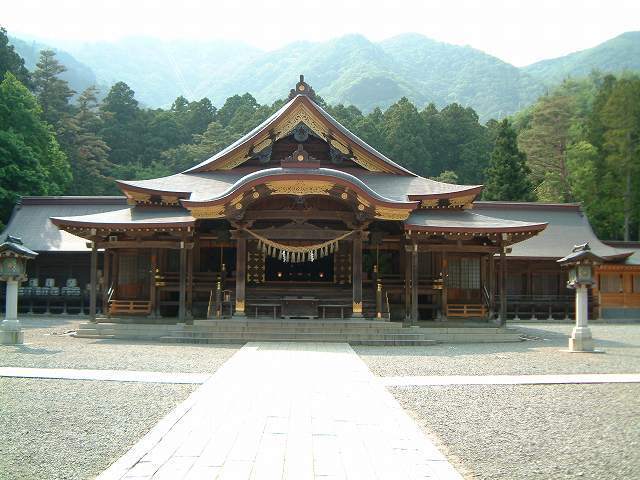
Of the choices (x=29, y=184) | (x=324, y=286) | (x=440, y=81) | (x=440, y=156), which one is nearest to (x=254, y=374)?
(x=324, y=286)

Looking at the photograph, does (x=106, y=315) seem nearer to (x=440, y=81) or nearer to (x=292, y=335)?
(x=292, y=335)

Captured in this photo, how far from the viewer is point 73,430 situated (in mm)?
6961

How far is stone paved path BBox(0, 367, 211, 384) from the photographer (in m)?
10.2

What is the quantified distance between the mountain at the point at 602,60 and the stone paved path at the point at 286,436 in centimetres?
11417

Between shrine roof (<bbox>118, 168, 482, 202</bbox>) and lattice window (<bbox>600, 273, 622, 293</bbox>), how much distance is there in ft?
37.3

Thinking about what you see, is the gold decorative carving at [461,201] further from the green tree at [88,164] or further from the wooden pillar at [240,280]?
the green tree at [88,164]

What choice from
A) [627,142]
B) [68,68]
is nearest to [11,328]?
Result: [627,142]

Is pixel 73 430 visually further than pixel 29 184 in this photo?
No

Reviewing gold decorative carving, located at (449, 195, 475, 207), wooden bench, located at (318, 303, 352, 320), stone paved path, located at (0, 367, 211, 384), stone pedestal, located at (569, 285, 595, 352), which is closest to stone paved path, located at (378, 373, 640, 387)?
A: stone paved path, located at (0, 367, 211, 384)

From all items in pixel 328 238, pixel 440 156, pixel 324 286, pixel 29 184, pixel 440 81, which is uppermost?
pixel 440 81

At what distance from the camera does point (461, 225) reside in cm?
1839

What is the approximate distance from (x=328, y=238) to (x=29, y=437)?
12.3 meters

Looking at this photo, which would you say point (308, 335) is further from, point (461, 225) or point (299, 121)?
point (299, 121)

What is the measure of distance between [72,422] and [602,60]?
130051 mm
